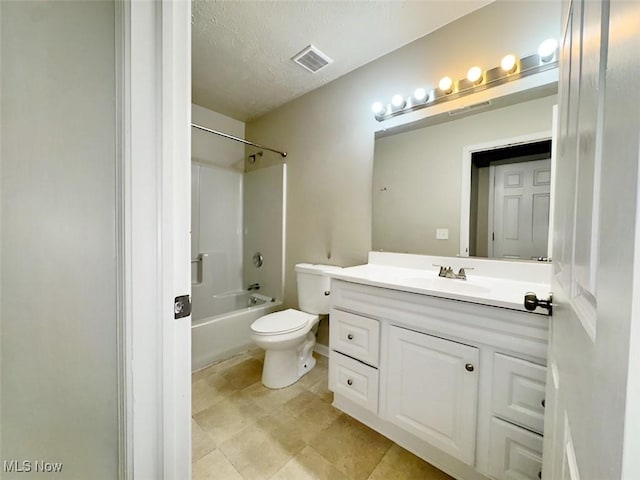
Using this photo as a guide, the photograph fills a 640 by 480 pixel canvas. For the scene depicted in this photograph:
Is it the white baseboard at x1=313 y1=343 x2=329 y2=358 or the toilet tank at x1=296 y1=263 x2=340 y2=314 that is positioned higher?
the toilet tank at x1=296 y1=263 x2=340 y2=314

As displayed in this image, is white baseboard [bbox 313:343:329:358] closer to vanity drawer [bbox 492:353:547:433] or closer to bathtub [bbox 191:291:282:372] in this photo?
bathtub [bbox 191:291:282:372]

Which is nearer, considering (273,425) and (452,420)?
(452,420)

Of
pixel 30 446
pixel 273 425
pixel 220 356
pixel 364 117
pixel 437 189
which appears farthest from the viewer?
pixel 220 356

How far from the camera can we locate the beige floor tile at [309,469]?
3.68 feet

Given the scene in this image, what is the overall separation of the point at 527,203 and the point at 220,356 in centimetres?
240

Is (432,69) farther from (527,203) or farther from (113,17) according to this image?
(113,17)

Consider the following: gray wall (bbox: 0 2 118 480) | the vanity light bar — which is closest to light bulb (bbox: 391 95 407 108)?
the vanity light bar

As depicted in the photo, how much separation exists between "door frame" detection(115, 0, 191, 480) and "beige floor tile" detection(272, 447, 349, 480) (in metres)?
0.68

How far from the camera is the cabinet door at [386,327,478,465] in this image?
101 centimetres

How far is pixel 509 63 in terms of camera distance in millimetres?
1288

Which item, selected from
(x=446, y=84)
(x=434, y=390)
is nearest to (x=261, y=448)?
(x=434, y=390)

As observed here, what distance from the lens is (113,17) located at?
0.63m

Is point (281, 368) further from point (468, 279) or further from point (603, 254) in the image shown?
point (603, 254)

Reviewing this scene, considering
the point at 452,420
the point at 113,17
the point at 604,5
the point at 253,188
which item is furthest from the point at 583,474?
the point at 253,188
